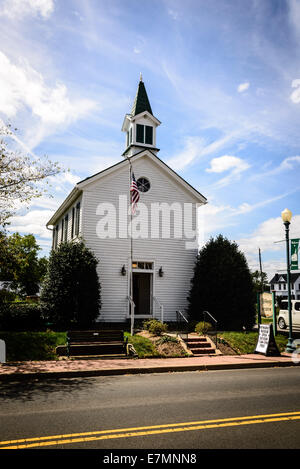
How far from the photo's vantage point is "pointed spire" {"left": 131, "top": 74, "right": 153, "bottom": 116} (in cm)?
2298

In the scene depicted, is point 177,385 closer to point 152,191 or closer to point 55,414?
point 55,414

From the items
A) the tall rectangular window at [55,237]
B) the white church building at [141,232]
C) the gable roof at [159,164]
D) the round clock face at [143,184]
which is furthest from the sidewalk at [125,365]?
the tall rectangular window at [55,237]

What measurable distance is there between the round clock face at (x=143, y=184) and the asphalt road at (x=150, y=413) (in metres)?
12.0

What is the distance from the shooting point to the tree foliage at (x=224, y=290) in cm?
1777

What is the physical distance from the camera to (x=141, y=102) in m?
23.4

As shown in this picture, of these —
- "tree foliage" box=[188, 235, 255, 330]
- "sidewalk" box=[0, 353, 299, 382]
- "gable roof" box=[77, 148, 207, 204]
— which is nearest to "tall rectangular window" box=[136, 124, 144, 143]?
"gable roof" box=[77, 148, 207, 204]

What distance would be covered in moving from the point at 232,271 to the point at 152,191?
19.9 feet

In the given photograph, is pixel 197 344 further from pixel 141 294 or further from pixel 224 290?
pixel 141 294

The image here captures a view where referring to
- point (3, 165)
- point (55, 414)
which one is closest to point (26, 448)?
point (55, 414)

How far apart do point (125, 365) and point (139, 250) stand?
28.5ft

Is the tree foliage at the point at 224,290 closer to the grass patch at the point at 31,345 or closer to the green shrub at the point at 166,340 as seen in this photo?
the green shrub at the point at 166,340

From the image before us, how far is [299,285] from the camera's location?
8981 centimetres

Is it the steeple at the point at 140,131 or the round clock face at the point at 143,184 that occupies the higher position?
the steeple at the point at 140,131

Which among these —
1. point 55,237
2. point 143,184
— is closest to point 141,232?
point 143,184
